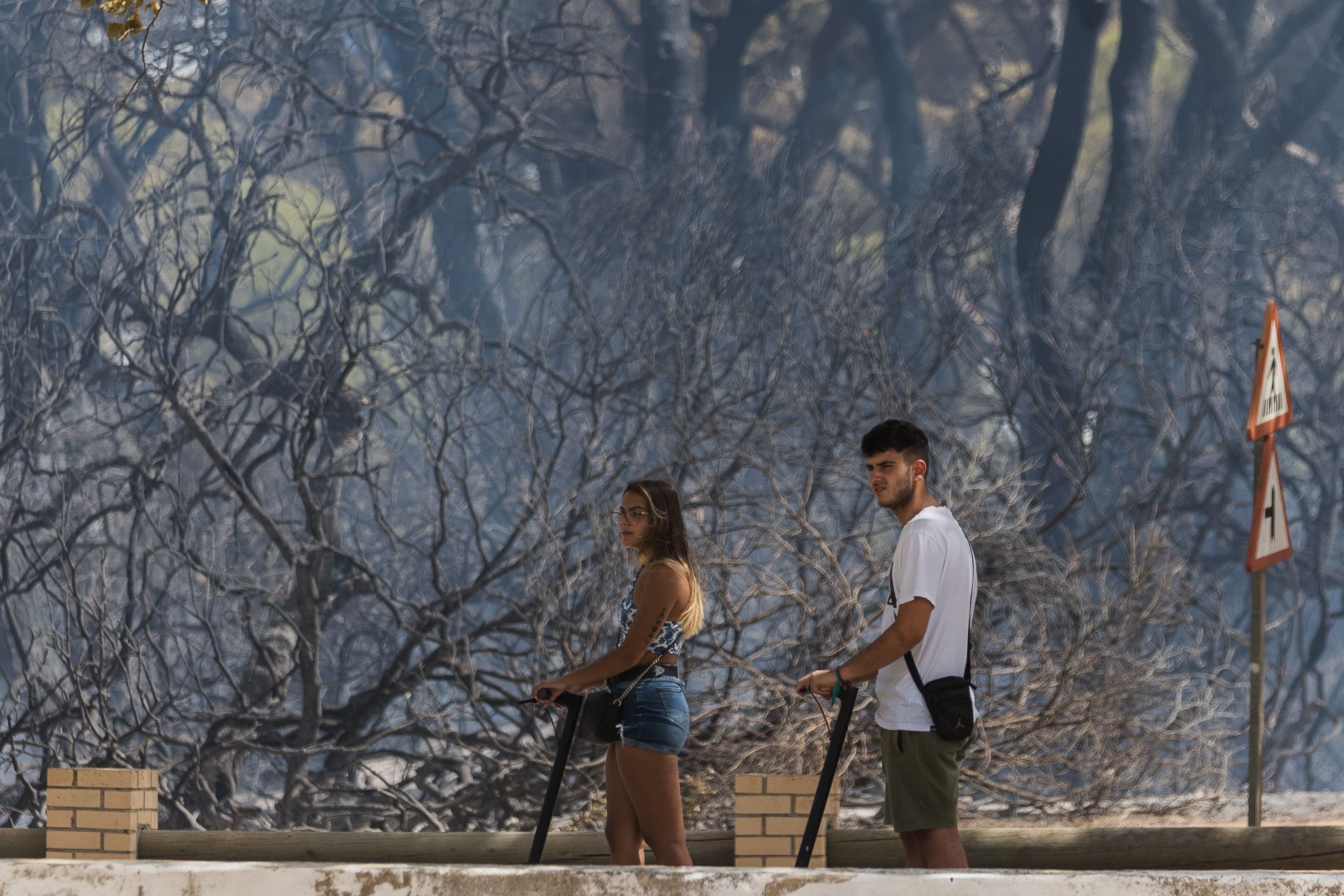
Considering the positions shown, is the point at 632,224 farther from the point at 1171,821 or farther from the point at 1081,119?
the point at 1171,821

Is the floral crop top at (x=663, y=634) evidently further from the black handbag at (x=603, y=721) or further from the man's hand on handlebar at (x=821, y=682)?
the man's hand on handlebar at (x=821, y=682)

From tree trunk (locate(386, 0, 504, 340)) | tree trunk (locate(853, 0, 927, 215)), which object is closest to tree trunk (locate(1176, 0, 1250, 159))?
tree trunk (locate(853, 0, 927, 215))

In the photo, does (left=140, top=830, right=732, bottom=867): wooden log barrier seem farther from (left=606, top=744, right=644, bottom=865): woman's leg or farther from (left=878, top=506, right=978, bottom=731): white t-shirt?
(left=878, top=506, right=978, bottom=731): white t-shirt

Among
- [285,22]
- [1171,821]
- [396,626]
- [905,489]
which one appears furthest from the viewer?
[285,22]

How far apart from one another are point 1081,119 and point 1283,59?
1.72 metres

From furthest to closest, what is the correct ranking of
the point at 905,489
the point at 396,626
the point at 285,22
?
1. the point at 285,22
2. the point at 396,626
3. the point at 905,489

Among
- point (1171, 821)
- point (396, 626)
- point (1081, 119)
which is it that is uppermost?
point (1081, 119)

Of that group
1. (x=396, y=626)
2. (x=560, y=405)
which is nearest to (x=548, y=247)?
(x=560, y=405)

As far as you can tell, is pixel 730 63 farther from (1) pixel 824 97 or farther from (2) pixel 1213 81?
(2) pixel 1213 81

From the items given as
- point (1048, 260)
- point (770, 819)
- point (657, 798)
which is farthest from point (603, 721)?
point (1048, 260)

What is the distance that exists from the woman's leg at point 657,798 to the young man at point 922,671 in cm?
56

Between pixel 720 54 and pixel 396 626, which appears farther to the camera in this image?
pixel 720 54

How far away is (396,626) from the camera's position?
31.4 feet

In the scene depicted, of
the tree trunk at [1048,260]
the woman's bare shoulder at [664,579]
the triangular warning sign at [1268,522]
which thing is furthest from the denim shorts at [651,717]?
the tree trunk at [1048,260]
